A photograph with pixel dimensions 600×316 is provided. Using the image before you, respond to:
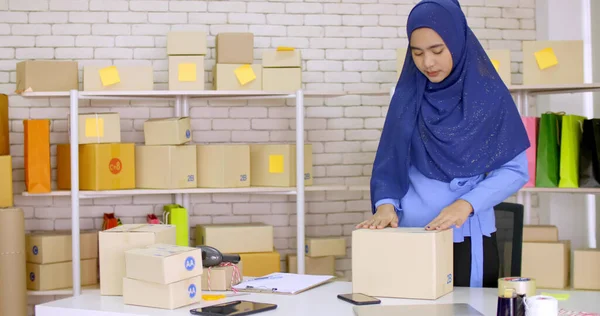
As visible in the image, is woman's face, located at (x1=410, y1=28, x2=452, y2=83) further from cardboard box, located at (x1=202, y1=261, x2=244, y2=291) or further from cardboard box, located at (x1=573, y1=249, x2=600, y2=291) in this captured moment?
cardboard box, located at (x1=573, y1=249, x2=600, y2=291)

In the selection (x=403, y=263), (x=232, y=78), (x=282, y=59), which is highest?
(x=282, y=59)

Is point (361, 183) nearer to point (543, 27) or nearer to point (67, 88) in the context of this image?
point (543, 27)

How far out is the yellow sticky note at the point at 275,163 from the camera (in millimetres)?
4551

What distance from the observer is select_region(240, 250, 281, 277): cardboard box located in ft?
14.7

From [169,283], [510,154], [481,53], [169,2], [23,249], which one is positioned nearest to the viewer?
[169,283]

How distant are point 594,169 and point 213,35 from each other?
2.31m

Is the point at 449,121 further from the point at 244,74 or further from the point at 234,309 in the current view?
the point at 244,74

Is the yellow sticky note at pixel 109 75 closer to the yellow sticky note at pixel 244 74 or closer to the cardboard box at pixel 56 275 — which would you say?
the yellow sticky note at pixel 244 74

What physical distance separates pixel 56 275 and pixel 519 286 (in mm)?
3040

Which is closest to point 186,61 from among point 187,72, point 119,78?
point 187,72

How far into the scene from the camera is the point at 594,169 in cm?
432

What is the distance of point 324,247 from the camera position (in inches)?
185

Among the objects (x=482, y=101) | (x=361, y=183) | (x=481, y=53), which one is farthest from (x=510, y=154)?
(x=361, y=183)

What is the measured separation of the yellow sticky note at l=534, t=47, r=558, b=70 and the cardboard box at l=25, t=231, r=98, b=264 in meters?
2.63
